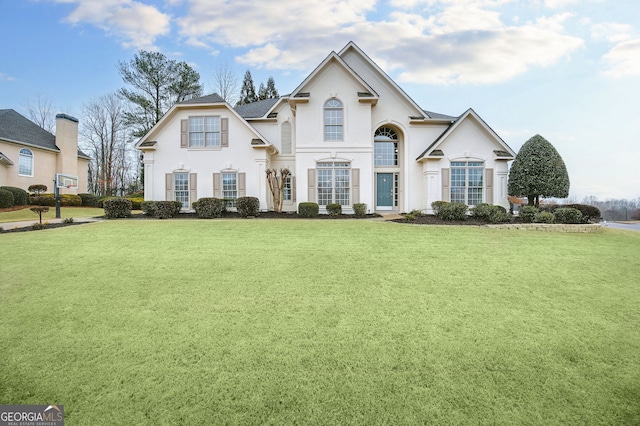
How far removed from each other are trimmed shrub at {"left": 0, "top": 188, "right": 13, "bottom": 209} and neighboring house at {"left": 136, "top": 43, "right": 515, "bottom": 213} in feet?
29.1

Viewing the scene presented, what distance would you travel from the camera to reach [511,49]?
1423 centimetres

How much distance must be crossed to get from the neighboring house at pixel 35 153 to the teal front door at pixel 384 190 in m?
25.1

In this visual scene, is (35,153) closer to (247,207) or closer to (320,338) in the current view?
(247,207)

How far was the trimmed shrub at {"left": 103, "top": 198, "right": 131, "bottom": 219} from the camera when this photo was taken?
50.3 feet

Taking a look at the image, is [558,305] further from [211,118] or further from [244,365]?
[211,118]

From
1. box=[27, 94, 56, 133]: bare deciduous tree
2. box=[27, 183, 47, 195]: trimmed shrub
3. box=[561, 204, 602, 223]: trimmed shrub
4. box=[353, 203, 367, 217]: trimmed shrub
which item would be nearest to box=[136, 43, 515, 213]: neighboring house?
box=[353, 203, 367, 217]: trimmed shrub

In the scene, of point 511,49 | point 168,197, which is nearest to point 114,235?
point 168,197

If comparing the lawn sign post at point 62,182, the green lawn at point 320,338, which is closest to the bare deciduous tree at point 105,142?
the lawn sign post at point 62,182

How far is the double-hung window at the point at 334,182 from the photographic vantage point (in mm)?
17406

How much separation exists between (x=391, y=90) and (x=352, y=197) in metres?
7.08

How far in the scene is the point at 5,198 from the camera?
18.7 m

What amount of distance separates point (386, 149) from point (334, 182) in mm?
4302

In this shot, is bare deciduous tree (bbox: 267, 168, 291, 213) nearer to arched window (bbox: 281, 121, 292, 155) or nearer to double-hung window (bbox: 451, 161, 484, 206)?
arched window (bbox: 281, 121, 292, 155)

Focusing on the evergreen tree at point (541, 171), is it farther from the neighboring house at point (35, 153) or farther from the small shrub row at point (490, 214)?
the neighboring house at point (35, 153)
